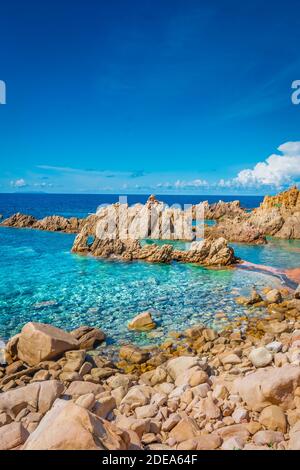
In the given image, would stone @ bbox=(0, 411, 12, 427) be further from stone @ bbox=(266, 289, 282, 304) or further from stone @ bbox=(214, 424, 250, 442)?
stone @ bbox=(266, 289, 282, 304)

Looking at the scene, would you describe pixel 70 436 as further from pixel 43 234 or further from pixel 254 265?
pixel 43 234

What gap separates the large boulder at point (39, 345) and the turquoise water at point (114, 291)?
351 centimetres

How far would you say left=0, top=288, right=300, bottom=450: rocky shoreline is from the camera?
7348 mm

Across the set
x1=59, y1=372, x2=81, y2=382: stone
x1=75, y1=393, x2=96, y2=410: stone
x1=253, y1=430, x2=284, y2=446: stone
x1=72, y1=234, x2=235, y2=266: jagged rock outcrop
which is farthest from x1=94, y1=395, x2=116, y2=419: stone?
x1=72, y1=234, x2=235, y2=266: jagged rock outcrop

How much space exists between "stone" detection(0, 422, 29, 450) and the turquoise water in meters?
9.96

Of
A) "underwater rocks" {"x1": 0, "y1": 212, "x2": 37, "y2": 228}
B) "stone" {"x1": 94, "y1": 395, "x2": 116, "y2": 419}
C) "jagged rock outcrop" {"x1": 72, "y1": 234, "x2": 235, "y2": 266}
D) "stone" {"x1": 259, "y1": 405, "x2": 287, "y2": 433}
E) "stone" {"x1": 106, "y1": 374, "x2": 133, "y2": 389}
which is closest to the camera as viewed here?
"stone" {"x1": 259, "y1": 405, "x2": 287, "y2": 433}

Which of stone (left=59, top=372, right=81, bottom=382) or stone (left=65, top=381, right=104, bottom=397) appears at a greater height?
stone (left=65, top=381, right=104, bottom=397)

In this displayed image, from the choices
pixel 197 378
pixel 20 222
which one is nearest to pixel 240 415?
pixel 197 378

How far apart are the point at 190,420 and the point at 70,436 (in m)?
4.10

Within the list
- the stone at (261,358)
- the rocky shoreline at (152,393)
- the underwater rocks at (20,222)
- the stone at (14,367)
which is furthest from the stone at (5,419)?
the underwater rocks at (20,222)

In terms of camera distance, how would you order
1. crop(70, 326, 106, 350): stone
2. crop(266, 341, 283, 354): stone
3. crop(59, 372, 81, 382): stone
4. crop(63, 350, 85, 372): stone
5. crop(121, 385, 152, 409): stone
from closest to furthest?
crop(121, 385, 152, 409): stone < crop(59, 372, 81, 382): stone < crop(63, 350, 85, 372): stone < crop(266, 341, 283, 354): stone < crop(70, 326, 106, 350): stone

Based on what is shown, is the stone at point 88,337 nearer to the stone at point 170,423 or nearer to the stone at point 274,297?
the stone at point 170,423

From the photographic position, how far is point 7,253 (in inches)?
1807

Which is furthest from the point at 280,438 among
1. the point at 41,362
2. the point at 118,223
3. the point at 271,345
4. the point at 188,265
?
the point at 118,223
